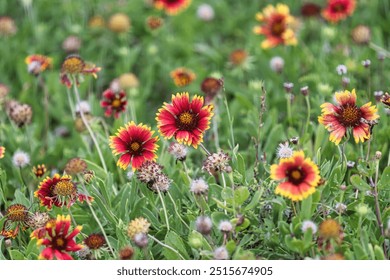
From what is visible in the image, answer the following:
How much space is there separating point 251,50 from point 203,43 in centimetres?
37

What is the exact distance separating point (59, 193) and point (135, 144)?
30 centimetres

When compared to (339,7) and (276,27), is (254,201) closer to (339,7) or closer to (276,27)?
(276,27)

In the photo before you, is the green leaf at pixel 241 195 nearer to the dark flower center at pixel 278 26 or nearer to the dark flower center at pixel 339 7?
the dark flower center at pixel 278 26

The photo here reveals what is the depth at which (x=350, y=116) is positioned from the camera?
2322 mm

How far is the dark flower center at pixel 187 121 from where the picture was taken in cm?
236

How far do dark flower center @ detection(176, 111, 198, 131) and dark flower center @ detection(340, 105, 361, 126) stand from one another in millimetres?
476

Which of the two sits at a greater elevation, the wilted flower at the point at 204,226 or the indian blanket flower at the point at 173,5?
the indian blanket flower at the point at 173,5

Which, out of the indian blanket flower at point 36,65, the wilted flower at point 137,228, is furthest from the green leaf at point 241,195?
the indian blanket flower at point 36,65

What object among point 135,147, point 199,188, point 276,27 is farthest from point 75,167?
point 276,27

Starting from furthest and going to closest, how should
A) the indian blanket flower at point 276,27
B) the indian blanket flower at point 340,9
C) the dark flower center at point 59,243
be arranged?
the indian blanket flower at point 340,9, the indian blanket flower at point 276,27, the dark flower center at point 59,243

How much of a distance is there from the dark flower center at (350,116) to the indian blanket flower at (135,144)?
62 centimetres

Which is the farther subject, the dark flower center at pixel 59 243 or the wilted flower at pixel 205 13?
the wilted flower at pixel 205 13
